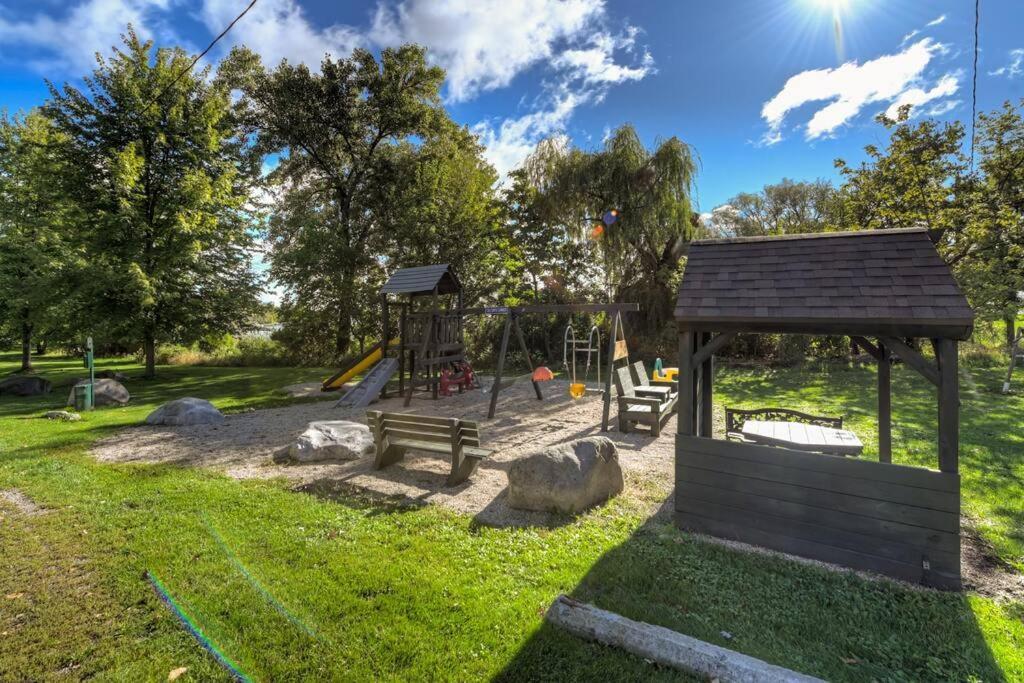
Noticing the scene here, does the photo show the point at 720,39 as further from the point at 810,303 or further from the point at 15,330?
the point at 15,330

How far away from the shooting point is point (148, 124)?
16062 millimetres

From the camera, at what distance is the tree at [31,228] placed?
15016mm

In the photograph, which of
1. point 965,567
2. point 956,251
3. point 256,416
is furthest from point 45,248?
point 956,251

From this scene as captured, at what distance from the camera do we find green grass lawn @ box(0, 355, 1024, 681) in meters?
2.68

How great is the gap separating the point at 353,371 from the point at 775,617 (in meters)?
13.9

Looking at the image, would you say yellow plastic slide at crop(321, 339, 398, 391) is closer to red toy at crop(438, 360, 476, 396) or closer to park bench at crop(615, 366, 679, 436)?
red toy at crop(438, 360, 476, 396)

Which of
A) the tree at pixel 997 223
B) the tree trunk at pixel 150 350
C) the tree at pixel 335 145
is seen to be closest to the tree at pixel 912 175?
the tree at pixel 997 223

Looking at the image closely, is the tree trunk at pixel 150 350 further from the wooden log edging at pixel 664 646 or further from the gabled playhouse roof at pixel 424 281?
the wooden log edging at pixel 664 646

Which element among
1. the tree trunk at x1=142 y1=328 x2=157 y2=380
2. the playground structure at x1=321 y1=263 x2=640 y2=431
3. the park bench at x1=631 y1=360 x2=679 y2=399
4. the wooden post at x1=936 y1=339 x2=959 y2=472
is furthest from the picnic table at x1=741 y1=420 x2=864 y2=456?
the tree trunk at x1=142 y1=328 x2=157 y2=380

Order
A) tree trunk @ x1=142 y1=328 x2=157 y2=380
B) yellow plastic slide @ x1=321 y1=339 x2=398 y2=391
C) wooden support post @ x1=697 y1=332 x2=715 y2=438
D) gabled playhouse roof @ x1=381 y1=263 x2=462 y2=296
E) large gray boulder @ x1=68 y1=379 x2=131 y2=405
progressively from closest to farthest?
wooden support post @ x1=697 y1=332 x2=715 y2=438
large gray boulder @ x1=68 y1=379 x2=131 y2=405
gabled playhouse roof @ x1=381 y1=263 x2=462 y2=296
yellow plastic slide @ x1=321 y1=339 x2=398 y2=391
tree trunk @ x1=142 y1=328 x2=157 y2=380

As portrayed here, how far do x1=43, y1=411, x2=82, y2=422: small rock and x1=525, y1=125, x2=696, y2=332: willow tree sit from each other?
16.5 m

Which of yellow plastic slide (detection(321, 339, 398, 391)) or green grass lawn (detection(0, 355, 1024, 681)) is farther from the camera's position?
yellow plastic slide (detection(321, 339, 398, 391))

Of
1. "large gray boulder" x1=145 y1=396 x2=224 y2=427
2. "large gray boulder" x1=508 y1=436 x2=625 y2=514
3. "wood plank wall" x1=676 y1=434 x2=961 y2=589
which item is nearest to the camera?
"wood plank wall" x1=676 y1=434 x2=961 y2=589

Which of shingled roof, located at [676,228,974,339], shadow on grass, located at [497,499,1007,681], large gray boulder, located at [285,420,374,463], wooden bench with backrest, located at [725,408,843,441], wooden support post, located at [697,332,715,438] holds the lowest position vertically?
shadow on grass, located at [497,499,1007,681]
